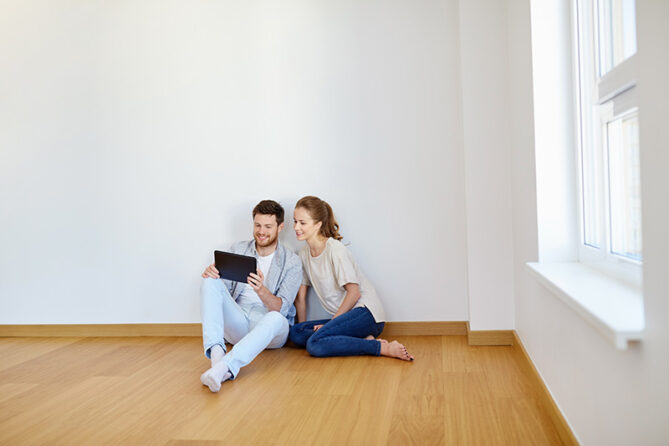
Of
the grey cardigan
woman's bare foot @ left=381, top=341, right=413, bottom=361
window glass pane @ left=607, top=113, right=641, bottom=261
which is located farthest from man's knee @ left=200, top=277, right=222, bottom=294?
window glass pane @ left=607, top=113, right=641, bottom=261

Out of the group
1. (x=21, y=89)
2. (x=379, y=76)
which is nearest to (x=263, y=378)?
(x=379, y=76)

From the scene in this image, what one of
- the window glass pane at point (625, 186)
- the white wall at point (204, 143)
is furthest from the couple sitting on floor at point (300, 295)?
the window glass pane at point (625, 186)

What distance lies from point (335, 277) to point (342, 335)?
0.34m

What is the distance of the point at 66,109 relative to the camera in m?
3.79

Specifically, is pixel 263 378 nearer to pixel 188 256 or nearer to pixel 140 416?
pixel 140 416

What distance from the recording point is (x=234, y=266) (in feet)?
9.98

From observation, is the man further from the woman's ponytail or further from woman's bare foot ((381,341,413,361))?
woman's bare foot ((381,341,413,361))

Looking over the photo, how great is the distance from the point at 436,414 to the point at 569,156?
1067mm

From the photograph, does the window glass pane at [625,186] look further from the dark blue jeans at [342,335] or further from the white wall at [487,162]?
the dark blue jeans at [342,335]

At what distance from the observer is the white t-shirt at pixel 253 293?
11.0ft

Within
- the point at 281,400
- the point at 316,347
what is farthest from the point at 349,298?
the point at 281,400

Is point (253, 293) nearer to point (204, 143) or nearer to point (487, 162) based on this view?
point (204, 143)

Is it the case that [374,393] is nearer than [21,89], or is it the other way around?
[374,393]

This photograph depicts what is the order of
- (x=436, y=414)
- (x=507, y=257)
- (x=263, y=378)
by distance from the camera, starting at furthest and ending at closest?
(x=507, y=257)
(x=263, y=378)
(x=436, y=414)
